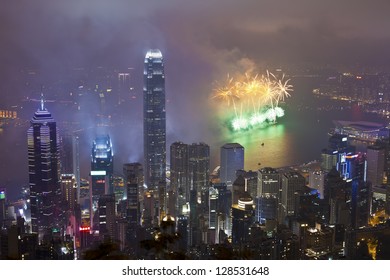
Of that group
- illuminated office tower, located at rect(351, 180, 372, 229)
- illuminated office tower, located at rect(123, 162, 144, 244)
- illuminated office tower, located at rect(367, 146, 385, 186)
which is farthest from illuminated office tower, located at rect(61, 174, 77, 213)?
illuminated office tower, located at rect(367, 146, 385, 186)

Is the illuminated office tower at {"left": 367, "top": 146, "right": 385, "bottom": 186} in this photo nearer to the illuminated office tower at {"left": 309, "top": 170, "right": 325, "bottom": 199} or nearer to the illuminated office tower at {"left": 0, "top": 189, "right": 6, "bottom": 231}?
the illuminated office tower at {"left": 309, "top": 170, "right": 325, "bottom": 199}

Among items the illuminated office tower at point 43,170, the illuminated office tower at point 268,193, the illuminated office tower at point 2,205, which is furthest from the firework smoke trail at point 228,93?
the illuminated office tower at point 2,205

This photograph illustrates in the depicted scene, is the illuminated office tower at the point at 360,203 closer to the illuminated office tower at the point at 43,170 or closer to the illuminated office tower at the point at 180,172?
the illuminated office tower at the point at 180,172

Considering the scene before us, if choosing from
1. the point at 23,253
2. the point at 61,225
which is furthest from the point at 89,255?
the point at 61,225
